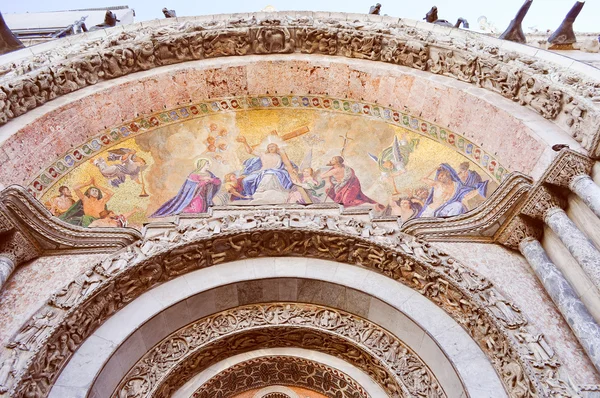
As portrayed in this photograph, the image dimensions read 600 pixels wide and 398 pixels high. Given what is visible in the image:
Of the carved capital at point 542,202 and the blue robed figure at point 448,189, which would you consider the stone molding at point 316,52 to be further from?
the blue robed figure at point 448,189

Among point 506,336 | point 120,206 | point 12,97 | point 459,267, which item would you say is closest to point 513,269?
point 459,267

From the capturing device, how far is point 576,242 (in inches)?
226

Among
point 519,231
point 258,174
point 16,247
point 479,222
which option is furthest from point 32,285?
point 519,231

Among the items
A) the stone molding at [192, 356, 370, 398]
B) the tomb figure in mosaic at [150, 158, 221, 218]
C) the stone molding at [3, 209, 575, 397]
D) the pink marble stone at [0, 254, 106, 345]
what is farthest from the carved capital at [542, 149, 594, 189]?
the pink marble stone at [0, 254, 106, 345]

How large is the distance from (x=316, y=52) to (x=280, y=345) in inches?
225

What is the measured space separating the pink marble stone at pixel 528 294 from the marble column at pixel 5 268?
5.08 m

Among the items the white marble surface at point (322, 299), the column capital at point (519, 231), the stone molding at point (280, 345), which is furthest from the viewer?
the column capital at point (519, 231)

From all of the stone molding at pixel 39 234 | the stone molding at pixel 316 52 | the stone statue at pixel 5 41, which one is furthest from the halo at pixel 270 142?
the stone statue at pixel 5 41

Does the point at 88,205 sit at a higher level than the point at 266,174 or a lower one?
lower

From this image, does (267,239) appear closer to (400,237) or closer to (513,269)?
(400,237)

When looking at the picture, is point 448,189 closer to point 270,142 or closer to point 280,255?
point 280,255

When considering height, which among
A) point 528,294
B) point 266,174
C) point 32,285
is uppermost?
point 266,174

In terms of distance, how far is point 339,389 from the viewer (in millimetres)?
6508

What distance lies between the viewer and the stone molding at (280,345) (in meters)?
5.82
